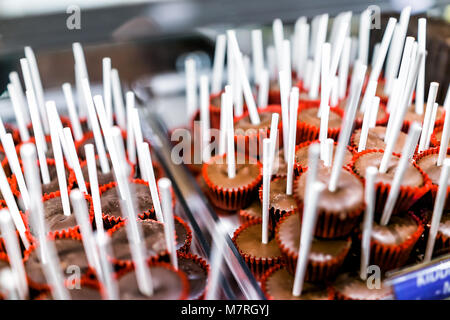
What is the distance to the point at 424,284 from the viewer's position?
0.96 metres

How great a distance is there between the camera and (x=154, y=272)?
39.7 inches

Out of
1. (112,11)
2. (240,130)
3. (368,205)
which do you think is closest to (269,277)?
(368,205)

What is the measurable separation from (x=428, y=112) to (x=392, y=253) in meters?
0.43

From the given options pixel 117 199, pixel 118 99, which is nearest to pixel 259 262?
pixel 117 199

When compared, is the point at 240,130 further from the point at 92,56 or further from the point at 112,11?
the point at 92,56

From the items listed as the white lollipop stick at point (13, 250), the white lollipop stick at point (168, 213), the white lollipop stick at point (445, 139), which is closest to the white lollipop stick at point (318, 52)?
the white lollipop stick at point (445, 139)

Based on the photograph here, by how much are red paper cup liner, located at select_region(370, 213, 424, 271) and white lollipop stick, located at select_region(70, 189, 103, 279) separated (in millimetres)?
634

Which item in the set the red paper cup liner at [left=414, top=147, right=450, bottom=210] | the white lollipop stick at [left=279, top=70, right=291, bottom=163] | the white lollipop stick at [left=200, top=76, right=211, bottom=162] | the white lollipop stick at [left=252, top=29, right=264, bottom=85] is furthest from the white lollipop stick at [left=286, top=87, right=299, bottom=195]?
the white lollipop stick at [left=252, top=29, right=264, bottom=85]

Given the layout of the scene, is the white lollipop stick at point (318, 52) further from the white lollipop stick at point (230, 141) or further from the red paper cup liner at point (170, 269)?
the red paper cup liner at point (170, 269)

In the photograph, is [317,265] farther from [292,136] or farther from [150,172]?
[150,172]

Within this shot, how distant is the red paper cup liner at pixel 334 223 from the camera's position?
3.12 feet

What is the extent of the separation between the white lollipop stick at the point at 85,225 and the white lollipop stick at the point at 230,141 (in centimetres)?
47

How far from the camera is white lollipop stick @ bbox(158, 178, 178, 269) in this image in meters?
0.87

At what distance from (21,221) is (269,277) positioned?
2.13ft
